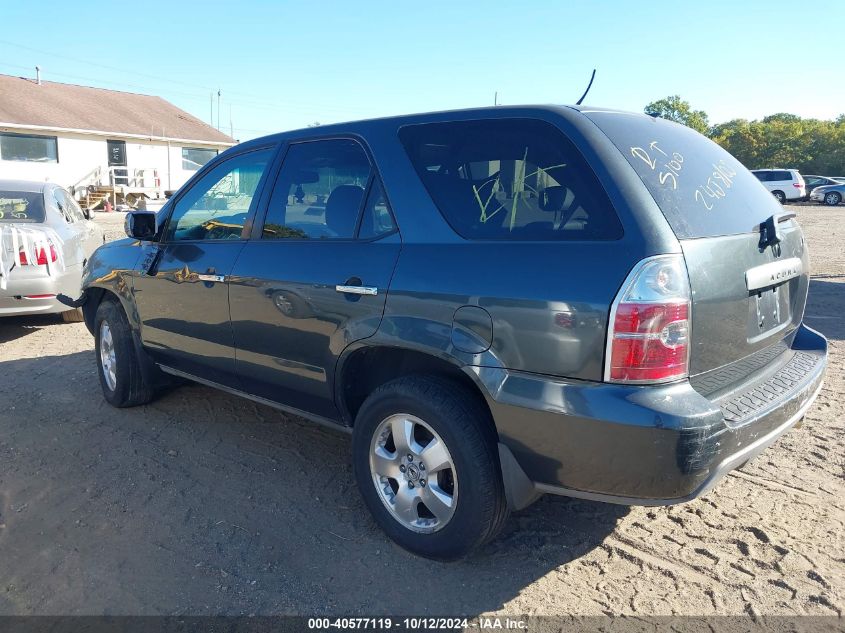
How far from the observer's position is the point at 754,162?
50.9 meters

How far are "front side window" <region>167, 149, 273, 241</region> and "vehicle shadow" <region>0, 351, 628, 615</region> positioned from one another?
136 centimetres

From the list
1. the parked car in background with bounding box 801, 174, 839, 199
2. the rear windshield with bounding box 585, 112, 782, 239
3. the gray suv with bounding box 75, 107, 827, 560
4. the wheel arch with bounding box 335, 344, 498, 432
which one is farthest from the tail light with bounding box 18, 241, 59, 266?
the parked car in background with bounding box 801, 174, 839, 199

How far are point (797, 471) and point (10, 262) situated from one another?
7012 millimetres

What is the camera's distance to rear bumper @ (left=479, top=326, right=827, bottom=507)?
2309 mm

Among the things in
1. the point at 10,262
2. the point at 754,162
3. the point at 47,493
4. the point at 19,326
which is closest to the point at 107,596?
the point at 47,493

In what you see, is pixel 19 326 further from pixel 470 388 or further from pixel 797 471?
pixel 797 471

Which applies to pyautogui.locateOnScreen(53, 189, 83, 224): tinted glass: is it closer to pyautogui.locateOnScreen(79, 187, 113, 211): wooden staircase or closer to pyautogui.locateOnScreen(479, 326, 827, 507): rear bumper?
pyautogui.locateOnScreen(479, 326, 827, 507): rear bumper

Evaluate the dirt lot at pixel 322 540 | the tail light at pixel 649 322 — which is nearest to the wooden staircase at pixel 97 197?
the dirt lot at pixel 322 540

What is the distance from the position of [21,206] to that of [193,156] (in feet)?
92.1

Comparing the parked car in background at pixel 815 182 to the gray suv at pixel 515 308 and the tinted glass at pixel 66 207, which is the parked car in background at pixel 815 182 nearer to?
the tinted glass at pixel 66 207

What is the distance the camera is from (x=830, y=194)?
32.8 metres

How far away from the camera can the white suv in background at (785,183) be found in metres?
31.1

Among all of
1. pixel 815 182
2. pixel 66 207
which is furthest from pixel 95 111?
pixel 815 182

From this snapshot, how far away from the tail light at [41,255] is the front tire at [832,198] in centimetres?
3515
